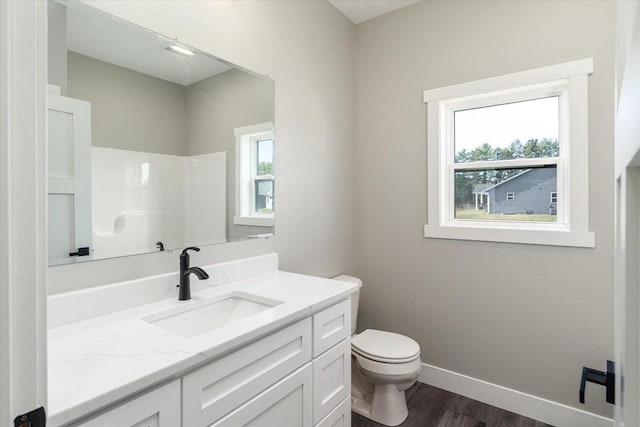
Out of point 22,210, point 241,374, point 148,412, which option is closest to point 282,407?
point 241,374

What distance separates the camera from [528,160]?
2.13m

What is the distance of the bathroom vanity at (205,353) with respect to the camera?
31.0 inches

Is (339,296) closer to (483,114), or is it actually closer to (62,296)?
(62,296)

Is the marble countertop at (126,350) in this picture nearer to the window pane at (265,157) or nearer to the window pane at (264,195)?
the window pane at (264,195)

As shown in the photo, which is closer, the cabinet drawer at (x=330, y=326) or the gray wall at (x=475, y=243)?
the cabinet drawer at (x=330, y=326)

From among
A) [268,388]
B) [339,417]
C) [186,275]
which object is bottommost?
[339,417]

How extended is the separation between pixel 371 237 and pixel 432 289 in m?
0.60

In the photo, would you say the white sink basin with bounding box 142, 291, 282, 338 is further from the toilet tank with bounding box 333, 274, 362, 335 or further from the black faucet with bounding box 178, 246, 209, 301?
the toilet tank with bounding box 333, 274, 362, 335

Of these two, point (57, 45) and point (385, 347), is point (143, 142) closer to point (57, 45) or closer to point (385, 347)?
point (57, 45)

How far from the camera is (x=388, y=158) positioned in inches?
102

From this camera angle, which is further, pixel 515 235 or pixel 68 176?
pixel 515 235

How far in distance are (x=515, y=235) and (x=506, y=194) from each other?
0.30m

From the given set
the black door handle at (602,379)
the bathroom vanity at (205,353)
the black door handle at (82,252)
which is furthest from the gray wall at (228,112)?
the black door handle at (602,379)

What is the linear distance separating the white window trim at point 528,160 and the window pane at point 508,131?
0.05 metres
